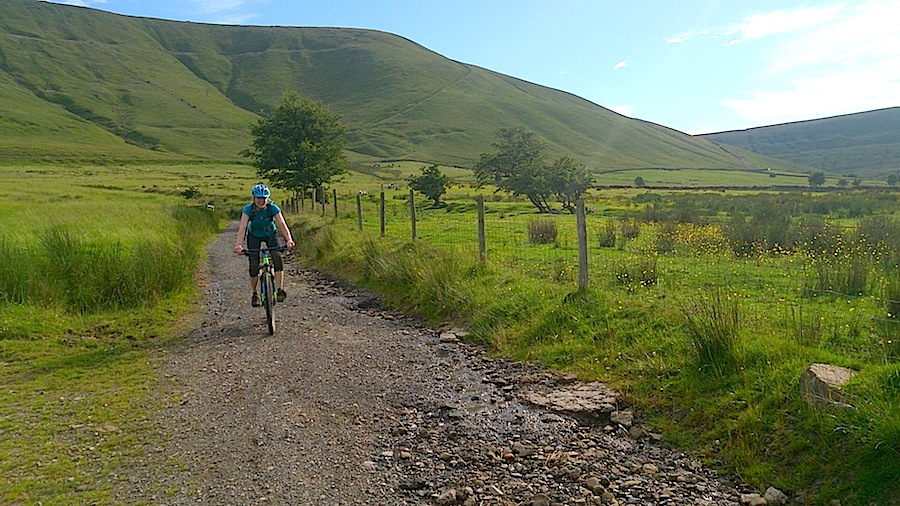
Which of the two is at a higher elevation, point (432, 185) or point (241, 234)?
point (432, 185)

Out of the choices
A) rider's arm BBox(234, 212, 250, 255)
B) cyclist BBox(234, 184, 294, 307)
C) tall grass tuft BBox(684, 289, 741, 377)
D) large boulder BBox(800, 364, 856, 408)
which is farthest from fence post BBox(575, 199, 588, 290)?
rider's arm BBox(234, 212, 250, 255)

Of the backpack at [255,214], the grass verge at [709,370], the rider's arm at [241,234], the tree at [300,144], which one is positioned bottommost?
the grass verge at [709,370]

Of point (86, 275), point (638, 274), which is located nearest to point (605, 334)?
point (638, 274)

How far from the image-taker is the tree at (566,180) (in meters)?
39.1

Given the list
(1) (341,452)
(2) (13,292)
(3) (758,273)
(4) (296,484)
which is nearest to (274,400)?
(1) (341,452)

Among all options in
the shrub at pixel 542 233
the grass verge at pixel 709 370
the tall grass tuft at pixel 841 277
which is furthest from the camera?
the shrub at pixel 542 233

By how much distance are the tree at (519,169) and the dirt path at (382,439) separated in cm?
2612

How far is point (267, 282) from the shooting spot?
9016mm

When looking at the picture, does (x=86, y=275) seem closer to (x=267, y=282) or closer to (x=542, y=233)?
(x=267, y=282)

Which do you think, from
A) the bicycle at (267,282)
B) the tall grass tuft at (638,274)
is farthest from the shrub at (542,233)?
the bicycle at (267,282)

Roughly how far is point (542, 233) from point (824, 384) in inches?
507

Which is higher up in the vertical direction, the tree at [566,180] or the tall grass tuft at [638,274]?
the tree at [566,180]

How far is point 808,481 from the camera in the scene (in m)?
4.02

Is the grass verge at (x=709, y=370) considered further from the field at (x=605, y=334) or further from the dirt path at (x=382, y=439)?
the dirt path at (x=382, y=439)
